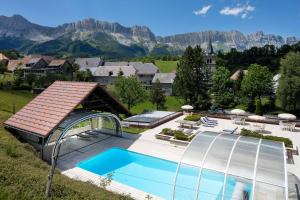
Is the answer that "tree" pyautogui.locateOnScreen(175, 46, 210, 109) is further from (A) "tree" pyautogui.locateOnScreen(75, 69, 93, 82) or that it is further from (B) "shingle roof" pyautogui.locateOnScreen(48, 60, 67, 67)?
(B) "shingle roof" pyautogui.locateOnScreen(48, 60, 67, 67)

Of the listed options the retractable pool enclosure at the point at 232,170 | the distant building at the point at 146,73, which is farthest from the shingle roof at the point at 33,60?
the retractable pool enclosure at the point at 232,170

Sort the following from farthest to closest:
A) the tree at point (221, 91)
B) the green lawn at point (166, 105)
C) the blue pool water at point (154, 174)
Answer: the tree at point (221, 91)
the green lawn at point (166, 105)
the blue pool water at point (154, 174)

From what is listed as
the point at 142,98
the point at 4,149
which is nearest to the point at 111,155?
the point at 4,149

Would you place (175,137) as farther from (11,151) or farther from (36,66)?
(36,66)

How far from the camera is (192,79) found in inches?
1748

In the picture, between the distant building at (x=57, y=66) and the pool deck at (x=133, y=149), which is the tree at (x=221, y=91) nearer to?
the pool deck at (x=133, y=149)

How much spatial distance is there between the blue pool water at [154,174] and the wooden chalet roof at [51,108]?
3.52 metres

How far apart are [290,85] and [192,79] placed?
16315 millimetres

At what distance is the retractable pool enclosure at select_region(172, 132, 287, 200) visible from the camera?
9211mm

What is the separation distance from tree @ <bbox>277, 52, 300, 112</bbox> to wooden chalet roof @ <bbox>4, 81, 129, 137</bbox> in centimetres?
3396

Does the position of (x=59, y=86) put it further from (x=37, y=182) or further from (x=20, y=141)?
(x=37, y=182)

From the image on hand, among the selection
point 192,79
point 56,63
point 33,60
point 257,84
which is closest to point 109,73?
point 56,63

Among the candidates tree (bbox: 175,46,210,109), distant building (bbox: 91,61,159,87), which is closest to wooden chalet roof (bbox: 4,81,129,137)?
tree (bbox: 175,46,210,109)

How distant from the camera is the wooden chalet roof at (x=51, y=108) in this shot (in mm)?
15215
